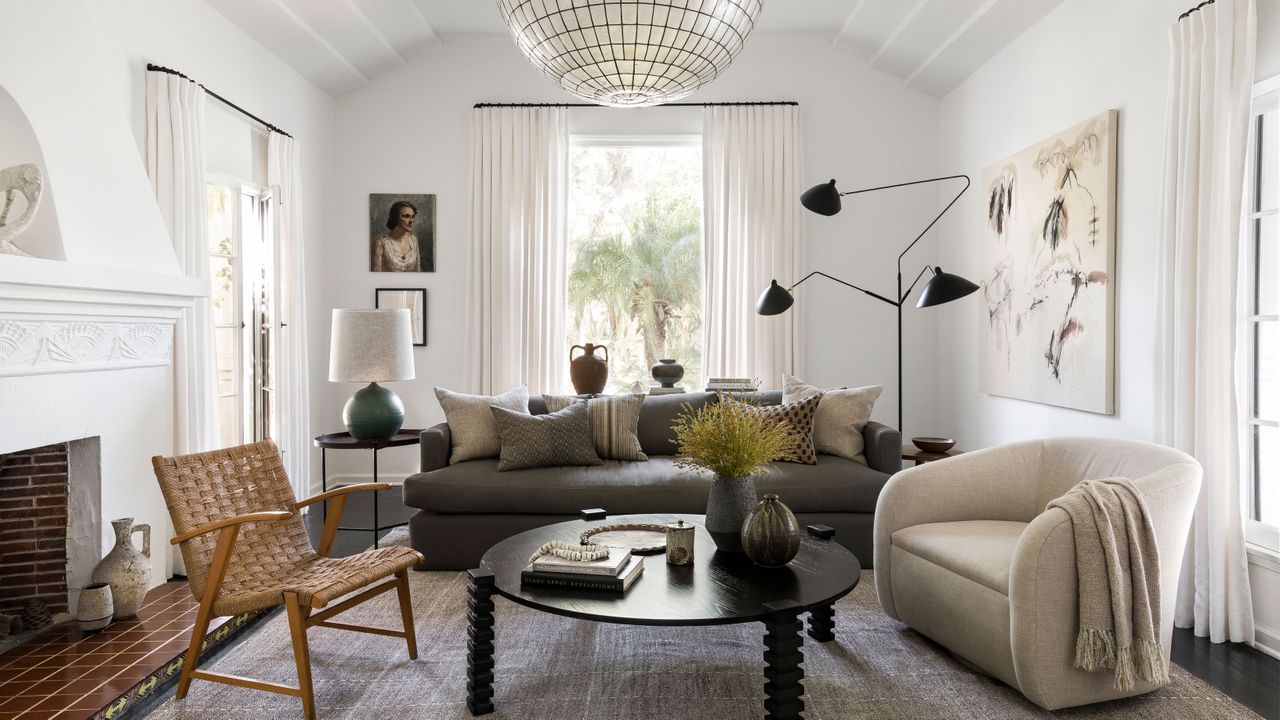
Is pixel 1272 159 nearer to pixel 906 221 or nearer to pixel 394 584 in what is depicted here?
pixel 906 221

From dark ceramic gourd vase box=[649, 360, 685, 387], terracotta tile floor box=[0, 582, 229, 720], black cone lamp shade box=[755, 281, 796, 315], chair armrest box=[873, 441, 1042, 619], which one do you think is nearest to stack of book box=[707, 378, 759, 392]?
dark ceramic gourd vase box=[649, 360, 685, 387]

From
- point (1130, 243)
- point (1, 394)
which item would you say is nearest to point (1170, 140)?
point (1130, 243)

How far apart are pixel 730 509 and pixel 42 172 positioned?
2.68m

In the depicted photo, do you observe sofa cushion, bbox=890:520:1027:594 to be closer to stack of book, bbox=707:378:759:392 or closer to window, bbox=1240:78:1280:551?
window, bbox=1240:78:1280:551

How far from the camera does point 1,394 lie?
260 cm

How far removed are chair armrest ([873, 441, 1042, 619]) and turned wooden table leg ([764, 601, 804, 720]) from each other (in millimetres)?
1049

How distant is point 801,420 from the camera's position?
4.21m

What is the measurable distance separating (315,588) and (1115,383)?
3520 mm

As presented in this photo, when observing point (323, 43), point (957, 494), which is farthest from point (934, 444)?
point (323, 43)

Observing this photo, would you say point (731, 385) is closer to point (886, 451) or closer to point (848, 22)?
point (886, 451)

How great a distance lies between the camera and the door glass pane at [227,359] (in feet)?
15.2

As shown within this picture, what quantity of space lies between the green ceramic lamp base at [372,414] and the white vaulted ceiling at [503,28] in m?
2.26

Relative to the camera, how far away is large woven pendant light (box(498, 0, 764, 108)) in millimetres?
2209

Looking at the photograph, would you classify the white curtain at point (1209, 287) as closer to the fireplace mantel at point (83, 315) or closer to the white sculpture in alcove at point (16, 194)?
the fireplace mantel at point (83, 315)
